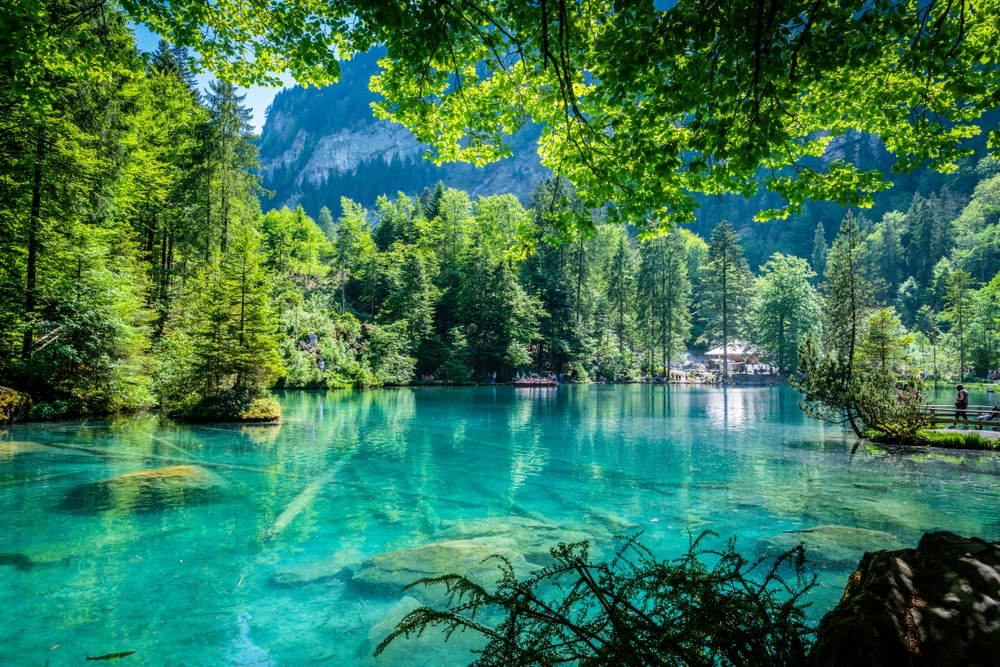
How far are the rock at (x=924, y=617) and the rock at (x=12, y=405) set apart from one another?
23.4 meters

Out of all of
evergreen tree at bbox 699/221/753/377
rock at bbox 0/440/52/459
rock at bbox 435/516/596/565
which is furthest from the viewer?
evergreen tree at bbox 699/221/753/377

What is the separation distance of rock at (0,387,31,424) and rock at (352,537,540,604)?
59.4ft

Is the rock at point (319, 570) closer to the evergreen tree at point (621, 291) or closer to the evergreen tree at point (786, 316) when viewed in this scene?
the evergreen tree at point (621, 291)

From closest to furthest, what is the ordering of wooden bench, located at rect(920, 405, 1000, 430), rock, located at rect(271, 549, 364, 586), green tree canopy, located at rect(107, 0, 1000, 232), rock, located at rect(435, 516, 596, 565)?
green tree canopy, located at rect(107, 0, 1000, 232), rock, located at rect(271, 549, 364, 586), rock, located at rect(435, 516, 596, 565), wooden bench, located at rect(920, 405, 1000, 430)

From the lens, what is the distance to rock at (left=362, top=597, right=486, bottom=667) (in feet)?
14.9

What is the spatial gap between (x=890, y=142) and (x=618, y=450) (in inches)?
456

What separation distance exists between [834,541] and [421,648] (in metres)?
6.46

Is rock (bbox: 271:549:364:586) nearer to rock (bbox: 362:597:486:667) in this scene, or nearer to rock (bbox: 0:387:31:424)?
rock (bbox: 362:597:486:667)

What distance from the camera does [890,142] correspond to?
649cm

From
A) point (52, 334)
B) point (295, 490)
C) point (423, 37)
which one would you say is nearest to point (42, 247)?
point (52, 334)

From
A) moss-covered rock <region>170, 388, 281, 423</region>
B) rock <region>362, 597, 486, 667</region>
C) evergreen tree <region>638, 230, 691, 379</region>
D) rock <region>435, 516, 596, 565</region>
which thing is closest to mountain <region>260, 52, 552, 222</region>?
evergreen tree <region>638, 230, 691, 379</region>

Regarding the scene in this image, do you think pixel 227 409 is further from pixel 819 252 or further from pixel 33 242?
pixel 819 252

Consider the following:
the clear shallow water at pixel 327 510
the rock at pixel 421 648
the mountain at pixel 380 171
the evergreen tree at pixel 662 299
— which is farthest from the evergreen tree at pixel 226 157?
the mountain at pixel 380 171

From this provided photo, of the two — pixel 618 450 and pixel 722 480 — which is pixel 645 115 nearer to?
pixel 722 480
